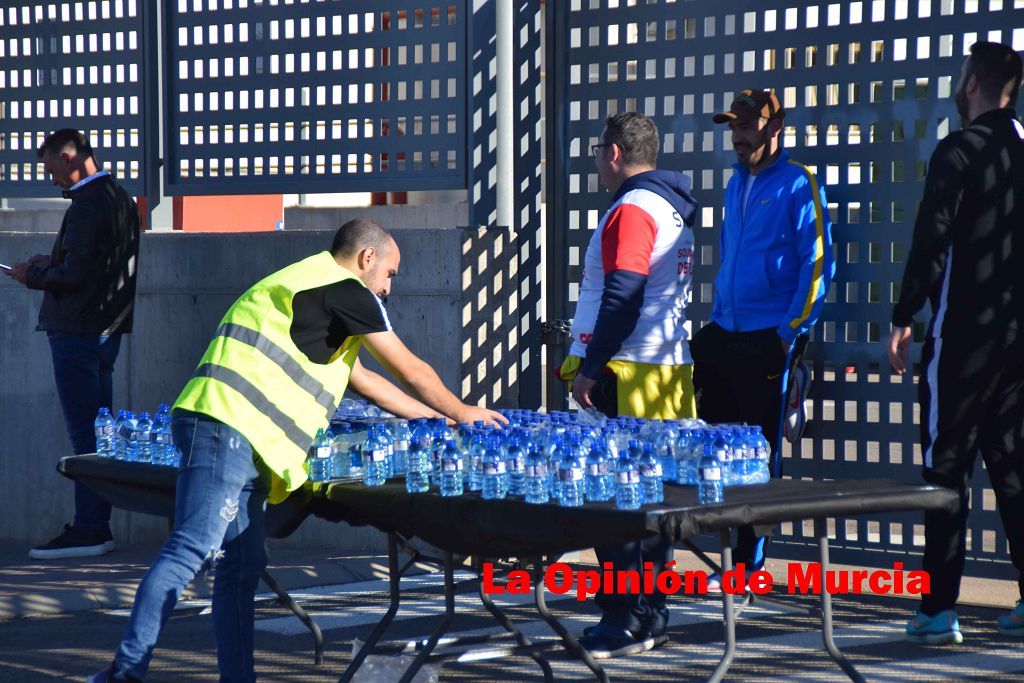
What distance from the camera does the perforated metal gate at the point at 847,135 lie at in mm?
7320

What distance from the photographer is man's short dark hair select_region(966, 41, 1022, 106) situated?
628 cm

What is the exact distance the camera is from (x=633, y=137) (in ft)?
21.6

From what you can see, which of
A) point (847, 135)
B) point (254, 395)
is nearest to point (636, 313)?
point (847, 135)

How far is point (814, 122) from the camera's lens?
7.63 m

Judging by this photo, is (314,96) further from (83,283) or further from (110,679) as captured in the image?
(110,679)

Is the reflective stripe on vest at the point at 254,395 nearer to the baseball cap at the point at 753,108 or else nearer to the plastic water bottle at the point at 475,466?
the plastic water bottle at the point at 475,466

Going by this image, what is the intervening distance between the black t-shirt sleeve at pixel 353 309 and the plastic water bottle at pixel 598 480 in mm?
918

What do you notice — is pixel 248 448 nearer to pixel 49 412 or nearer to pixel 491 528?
pixel 491 528

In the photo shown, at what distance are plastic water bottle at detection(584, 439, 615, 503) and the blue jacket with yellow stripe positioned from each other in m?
2.34

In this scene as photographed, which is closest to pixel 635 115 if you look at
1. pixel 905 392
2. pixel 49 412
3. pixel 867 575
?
pixel 905 392

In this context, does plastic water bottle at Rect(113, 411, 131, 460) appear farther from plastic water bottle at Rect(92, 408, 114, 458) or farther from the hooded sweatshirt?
the hooded sweatshirt

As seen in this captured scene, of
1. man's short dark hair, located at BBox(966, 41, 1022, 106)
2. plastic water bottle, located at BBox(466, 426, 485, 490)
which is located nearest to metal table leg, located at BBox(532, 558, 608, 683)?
plastic water bottle, located at BBox(466, 426, 485, 490)

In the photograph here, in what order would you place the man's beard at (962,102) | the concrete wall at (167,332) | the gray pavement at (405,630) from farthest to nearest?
the concrete wall at (167,332) → the man's beard at (962,102) → the gray pavement at (405,630)

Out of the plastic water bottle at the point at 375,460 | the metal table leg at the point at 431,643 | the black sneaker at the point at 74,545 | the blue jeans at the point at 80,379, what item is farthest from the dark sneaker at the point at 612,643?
the black sneaker at the point at 74,545
